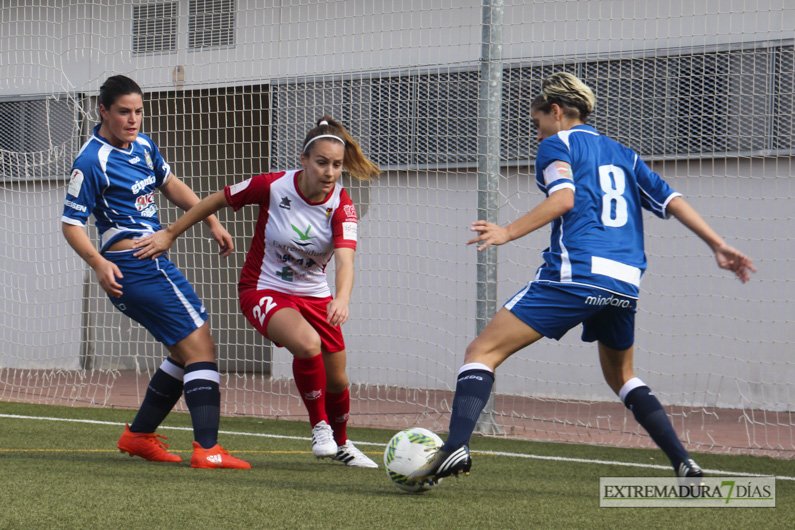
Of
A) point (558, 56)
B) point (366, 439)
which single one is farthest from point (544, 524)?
point (558, 56)

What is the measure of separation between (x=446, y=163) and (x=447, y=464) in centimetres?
516

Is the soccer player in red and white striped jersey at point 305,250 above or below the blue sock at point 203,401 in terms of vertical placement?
above

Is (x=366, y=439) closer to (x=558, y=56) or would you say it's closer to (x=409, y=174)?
(x=409, y=174)

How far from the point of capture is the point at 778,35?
728cm

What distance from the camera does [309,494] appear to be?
12.2ft

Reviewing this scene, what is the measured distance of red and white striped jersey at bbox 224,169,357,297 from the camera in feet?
14.5

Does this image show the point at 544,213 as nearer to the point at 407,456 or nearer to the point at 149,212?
the point at 407,456

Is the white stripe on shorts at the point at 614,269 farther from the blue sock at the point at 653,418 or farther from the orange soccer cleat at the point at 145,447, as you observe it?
the orange soccer cleat at the point at 145,447

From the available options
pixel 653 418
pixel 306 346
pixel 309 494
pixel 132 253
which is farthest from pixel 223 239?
pixel 653 418

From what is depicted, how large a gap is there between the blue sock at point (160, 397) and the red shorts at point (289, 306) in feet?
1.52

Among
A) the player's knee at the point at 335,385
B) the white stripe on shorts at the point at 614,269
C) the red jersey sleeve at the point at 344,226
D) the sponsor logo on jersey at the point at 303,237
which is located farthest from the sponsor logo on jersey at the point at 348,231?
the white stripe on shorts at the point at 614,269

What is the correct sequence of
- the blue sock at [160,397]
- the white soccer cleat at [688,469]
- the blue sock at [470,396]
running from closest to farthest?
the blue sock at [470,396] < the white soccer cleat at [688,469] < the blue sock at [160,397]

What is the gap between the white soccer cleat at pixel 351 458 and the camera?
4633 millimetres

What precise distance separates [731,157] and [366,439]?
3.62m
